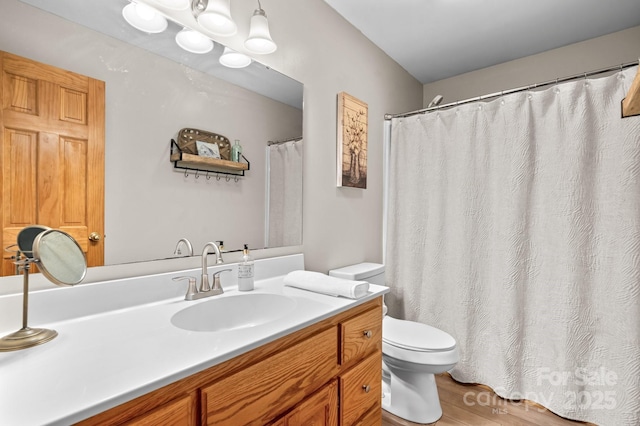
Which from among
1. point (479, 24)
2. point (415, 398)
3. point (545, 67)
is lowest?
point (415, 398)

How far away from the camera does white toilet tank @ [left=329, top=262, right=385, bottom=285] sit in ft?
6.21

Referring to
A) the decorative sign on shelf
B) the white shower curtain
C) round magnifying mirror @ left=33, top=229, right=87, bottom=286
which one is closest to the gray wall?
the white shower curtain

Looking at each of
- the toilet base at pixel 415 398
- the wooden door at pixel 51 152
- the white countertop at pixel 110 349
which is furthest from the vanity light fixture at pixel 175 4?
the toilet base at pixel 415 398

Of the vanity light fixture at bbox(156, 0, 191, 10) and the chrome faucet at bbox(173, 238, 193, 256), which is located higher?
the vanity light fixture at bbox(156, 0, 191, 10)

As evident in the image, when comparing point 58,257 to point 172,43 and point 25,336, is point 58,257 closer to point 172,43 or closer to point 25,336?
point 25,336

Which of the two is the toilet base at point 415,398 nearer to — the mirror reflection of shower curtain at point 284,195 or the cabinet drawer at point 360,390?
the cabinet drawer at point 360,390

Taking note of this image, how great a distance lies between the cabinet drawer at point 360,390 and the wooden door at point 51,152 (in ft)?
3.09

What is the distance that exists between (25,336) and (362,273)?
1518mm

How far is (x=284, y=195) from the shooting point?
166 cm

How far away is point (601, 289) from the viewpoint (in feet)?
5.53

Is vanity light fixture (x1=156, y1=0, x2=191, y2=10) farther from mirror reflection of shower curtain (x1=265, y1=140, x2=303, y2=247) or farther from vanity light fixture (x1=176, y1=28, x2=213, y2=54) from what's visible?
mirror reflection of shower curtain (x1=265, y1=140, x2=303, y2=247)

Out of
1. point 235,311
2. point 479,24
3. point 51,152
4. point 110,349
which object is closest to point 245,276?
point 235,311

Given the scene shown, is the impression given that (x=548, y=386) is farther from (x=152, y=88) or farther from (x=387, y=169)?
(x=152, y=88)

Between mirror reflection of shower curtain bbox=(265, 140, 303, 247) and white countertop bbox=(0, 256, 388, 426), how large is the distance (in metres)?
0.51
